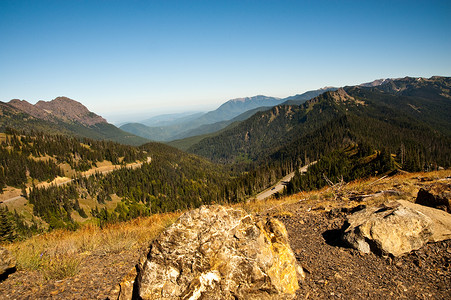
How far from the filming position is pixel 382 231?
21.9 ft

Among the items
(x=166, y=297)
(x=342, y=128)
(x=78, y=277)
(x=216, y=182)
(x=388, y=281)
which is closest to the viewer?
(x=166, y=297)

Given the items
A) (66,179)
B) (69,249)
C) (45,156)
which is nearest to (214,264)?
(69,249)

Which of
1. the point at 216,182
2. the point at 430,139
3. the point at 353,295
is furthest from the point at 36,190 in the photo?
the point at 430,139

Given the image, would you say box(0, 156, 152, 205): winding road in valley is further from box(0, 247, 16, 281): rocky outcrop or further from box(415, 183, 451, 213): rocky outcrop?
box(415, 183, 451, 213): rocky outcrop

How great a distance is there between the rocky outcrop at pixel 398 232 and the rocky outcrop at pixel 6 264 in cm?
1088

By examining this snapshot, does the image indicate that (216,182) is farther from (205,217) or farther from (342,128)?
(205,217)

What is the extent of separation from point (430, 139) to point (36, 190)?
279 meters

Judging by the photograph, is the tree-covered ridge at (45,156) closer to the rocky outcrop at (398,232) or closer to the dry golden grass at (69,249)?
the dry golden grass at (69,249)

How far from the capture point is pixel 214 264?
4.45 metres

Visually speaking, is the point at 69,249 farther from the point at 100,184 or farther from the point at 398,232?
the point at 100,184

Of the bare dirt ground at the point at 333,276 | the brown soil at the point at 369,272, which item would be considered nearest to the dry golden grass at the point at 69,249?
the bare dirt ground at the point at 333,276

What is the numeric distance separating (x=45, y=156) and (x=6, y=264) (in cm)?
16728

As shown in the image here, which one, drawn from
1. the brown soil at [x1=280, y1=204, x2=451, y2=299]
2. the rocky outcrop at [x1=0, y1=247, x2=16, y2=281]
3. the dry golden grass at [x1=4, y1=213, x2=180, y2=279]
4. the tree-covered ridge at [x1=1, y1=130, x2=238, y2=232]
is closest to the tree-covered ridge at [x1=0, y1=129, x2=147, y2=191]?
the tree-covered ridge at [x1=1, y1=130, x2=238, y2=232]

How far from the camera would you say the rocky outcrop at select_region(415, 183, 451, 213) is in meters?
8.17
